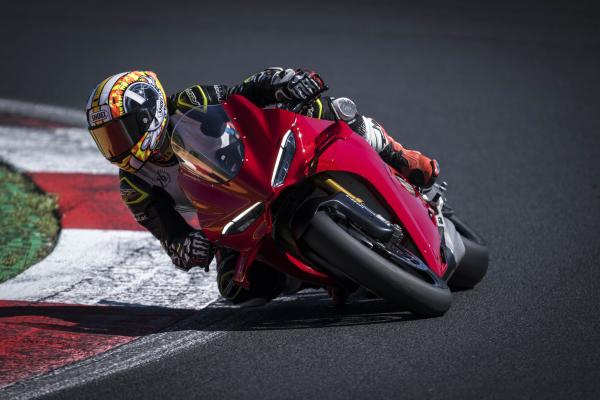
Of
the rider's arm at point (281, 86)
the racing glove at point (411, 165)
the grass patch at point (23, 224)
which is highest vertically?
the rider's arm at point (281, 86)

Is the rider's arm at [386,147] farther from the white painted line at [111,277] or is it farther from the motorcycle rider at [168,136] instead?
the white painted line at [111,277]

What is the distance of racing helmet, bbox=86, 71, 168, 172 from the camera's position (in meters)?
5.32

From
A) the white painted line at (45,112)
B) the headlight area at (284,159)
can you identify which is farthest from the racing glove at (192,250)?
the white painted line at (45,112)

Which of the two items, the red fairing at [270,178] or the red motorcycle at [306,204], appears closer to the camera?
the red motorcycle at [306,204]

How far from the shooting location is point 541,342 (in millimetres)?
4785

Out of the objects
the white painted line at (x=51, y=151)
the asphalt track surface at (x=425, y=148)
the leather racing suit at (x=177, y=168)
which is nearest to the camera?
the asphalt track surface at (x=425, y=148)

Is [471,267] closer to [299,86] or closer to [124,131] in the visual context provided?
[299,86]

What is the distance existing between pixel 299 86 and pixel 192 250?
998 millimetres

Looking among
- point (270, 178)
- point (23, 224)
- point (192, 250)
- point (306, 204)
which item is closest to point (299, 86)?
point (270, 178)

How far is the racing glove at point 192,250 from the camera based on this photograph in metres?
5.35

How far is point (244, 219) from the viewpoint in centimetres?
485

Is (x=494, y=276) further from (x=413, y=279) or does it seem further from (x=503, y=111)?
(x=503, y=111)

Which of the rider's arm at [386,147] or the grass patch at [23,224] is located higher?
the rider's arm at [386,147]

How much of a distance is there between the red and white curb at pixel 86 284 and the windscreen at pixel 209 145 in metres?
0.96
